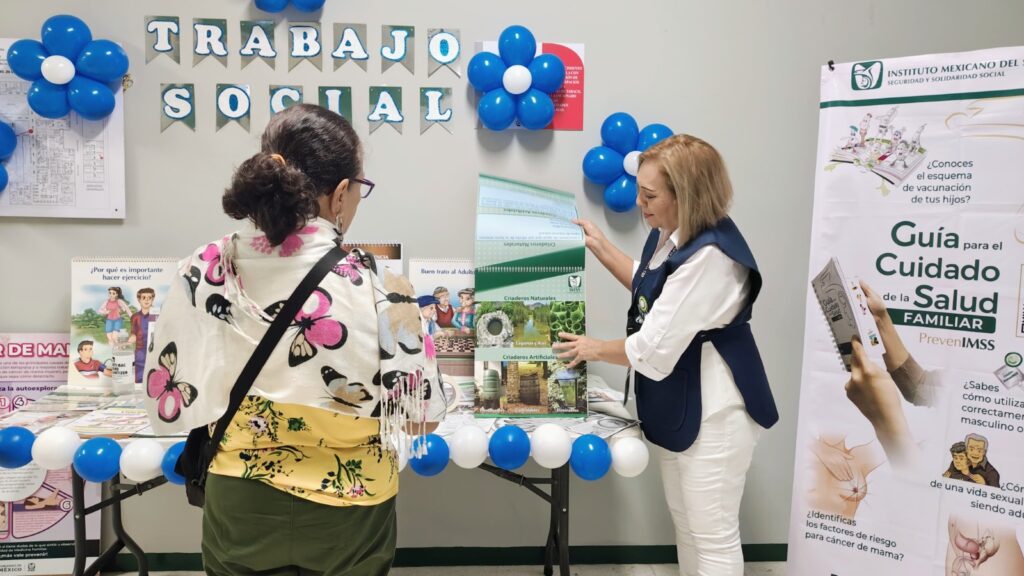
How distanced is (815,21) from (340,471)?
2.36m

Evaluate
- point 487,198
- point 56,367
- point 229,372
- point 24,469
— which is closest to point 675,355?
point 487,198

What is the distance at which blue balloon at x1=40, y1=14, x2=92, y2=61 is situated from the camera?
2.21m

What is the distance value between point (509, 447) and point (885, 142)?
4.73 ft

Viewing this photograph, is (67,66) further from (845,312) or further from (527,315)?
(845,312)

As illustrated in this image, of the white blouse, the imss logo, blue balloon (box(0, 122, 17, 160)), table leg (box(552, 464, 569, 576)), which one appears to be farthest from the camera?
blue balloon (box(0, 122, 17, 160))

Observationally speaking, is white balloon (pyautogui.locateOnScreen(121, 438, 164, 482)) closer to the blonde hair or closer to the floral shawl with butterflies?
the floral shawl with butterflies

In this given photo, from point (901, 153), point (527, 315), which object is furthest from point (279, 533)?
point (901, 153)

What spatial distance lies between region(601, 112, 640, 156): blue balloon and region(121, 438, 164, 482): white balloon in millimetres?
1720

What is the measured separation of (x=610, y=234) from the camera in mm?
2555

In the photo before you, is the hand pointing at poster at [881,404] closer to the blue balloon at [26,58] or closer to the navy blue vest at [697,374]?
the navy blue vest at [697,374]

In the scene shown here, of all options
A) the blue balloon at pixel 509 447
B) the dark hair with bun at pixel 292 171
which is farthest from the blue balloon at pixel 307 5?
the blue balloon at pixel 509 447

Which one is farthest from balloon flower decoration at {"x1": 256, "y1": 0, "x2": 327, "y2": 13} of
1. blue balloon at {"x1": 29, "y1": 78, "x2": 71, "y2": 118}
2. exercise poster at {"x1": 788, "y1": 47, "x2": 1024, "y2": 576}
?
exercise poster at {"x1": 788, "y1": 47, "x2": 1024, "y2": 576}

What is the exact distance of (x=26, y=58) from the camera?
2209 mm

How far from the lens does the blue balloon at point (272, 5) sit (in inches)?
91.9
